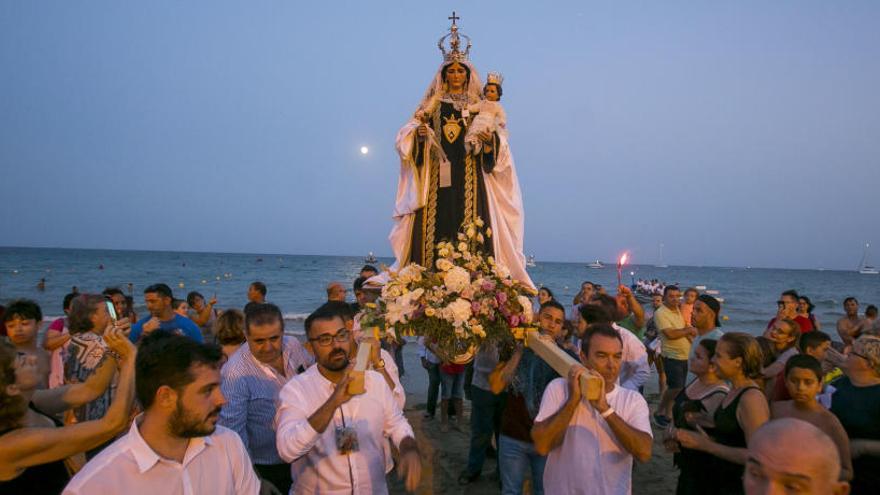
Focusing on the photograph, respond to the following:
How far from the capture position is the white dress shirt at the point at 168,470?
7.18 feet

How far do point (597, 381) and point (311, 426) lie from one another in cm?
153

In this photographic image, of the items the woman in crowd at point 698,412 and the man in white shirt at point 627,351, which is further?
the man in white shirt at point 627,351

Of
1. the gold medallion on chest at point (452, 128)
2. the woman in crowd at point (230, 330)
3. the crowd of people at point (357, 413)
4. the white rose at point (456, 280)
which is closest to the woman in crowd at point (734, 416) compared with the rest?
the crowd of people at point (357, 413)

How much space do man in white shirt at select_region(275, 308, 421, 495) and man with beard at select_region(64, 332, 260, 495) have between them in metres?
0.61

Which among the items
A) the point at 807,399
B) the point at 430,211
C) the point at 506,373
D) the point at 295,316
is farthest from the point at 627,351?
the point at 295,316

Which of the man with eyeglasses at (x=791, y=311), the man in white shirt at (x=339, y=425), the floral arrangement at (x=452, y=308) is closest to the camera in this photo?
the man in white shirt at (x=339, y=425)

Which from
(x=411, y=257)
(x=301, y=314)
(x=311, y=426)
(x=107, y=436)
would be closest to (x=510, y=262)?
(x=411, y=257)

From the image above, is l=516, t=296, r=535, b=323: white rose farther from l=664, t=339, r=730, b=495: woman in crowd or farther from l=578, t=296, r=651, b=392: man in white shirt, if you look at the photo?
l=664, t=339, r=730, b=495: woman in crowd

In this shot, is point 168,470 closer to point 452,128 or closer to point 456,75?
point 452,128

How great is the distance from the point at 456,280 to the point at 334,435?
151 centimetres

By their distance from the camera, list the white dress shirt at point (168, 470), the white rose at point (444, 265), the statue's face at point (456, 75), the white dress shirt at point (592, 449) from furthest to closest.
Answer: the statue's face at point (456, 75)
the white rose at point (444, 265)
the white dress shirt at point (592, 449)
the white dress shirt at point (168, 470)

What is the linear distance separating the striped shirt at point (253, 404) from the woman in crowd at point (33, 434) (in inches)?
48.0

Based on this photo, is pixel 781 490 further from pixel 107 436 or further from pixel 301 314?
pixel 301 314

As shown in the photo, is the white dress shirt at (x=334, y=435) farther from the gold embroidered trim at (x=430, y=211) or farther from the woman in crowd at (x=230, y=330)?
the gold embroidered trim at (x=430, y=211)
